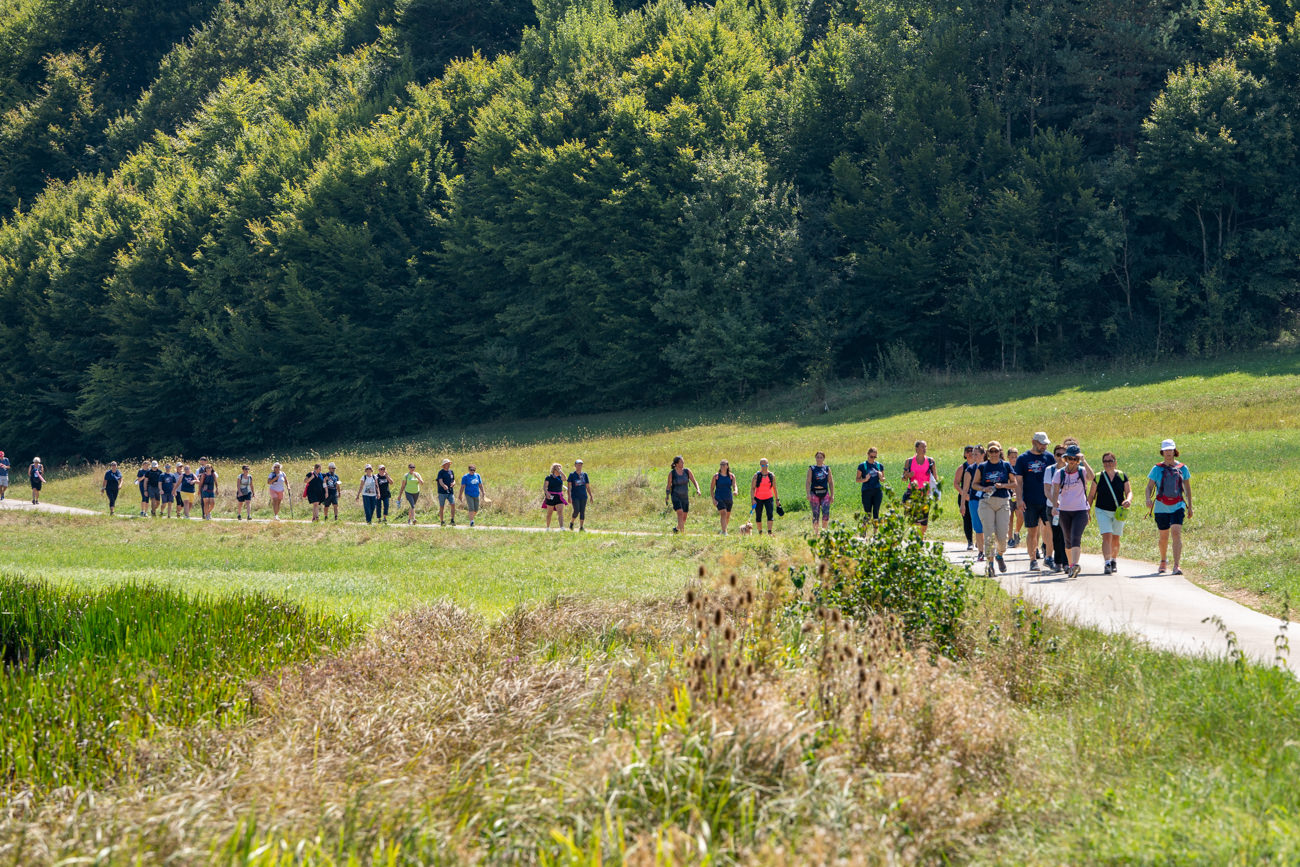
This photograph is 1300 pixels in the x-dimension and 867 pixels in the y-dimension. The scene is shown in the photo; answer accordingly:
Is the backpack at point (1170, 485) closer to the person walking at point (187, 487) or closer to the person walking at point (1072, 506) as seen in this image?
the person walking at point (1072, 506)

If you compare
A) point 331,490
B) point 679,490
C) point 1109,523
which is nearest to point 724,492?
point 679,490

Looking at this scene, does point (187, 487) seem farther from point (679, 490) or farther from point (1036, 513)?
point (1036, 513)

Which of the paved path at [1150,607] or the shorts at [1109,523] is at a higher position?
the shorts at [1109,523]

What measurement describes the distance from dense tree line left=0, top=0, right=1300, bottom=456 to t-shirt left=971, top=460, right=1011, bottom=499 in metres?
30.9

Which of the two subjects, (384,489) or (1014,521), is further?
(384,489)

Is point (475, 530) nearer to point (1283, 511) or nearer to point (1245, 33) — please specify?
point (1283, 511)

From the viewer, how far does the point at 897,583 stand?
8758 mm

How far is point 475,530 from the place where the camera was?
22.7 m

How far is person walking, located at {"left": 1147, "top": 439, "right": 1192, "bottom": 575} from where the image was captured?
44.0 ft

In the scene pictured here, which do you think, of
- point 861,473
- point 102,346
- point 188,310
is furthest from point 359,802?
point 102,346

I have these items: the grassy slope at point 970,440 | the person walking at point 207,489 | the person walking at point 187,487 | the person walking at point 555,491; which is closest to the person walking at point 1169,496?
the grassy slope at point 970,440

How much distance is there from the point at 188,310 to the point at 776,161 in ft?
96.6

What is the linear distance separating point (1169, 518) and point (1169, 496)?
29cm

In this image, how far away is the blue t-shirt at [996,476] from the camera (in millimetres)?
14500
